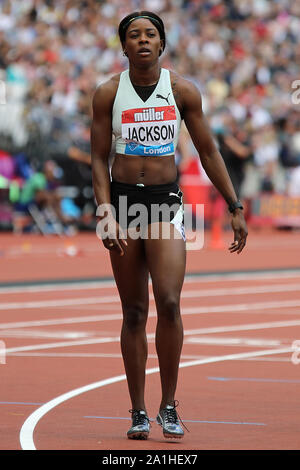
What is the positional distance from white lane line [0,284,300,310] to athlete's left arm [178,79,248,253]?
8048 millimetres

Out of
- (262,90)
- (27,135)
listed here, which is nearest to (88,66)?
(27,135)

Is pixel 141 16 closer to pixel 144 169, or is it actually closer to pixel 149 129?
pixel 149 129

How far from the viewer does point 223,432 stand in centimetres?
732

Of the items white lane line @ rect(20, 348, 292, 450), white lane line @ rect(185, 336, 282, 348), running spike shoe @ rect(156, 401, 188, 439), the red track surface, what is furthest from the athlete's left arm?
white lane line @ rect(185, 336, 282, 348)

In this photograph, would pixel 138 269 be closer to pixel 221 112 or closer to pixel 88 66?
pixel 88 66

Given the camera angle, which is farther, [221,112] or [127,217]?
[221,112]

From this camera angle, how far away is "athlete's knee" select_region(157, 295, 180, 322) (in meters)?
7.16

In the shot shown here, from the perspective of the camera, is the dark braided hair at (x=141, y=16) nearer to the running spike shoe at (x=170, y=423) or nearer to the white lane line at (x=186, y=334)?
the running spike shoe at (x=170, y=423)

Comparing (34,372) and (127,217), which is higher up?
(127,217)

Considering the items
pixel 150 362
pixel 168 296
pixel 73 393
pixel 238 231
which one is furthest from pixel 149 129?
pixel 150 362

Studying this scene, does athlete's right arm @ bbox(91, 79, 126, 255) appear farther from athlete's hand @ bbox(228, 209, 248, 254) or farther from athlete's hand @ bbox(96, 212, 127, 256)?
athlete's hand @ bbox(228, 209, 248, 254)

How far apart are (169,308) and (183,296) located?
9875 mm

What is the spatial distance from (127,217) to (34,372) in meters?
3.04

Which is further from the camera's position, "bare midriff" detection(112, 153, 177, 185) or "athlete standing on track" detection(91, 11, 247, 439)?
"bare midriff" detection(112, 153, 177, 185)
